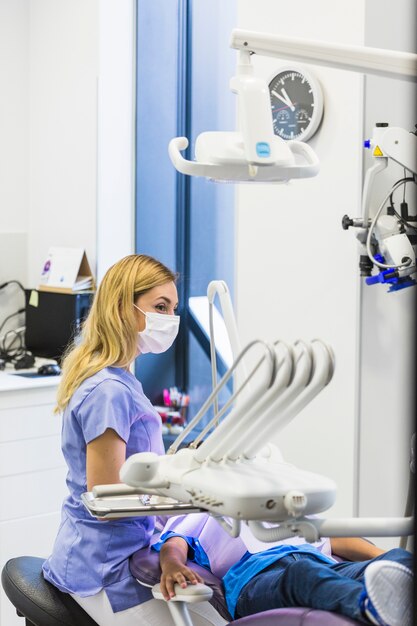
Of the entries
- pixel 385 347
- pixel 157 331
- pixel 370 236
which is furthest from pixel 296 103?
pixel 157 331

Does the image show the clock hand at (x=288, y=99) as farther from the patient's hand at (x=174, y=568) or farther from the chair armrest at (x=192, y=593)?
the chair armrest at (x=192, y=593)

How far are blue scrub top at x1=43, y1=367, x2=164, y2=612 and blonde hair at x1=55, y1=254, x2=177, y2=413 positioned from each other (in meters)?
0.04

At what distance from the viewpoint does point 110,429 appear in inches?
75.3

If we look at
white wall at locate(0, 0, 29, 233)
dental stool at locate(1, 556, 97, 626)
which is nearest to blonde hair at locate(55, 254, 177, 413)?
dental stool at locate(1, 556, 97, 626)

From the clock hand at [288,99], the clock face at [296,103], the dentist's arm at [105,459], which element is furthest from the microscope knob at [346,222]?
the dentist's arm at [105,459]

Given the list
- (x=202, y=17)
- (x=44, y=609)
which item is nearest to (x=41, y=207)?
(x=202, y=17)

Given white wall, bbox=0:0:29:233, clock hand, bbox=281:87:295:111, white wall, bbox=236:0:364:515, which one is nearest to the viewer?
white wall, bbox=236:0:364:515

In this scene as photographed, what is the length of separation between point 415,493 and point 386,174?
1958 millimetres

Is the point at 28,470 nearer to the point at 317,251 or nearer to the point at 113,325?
the point at 317,251

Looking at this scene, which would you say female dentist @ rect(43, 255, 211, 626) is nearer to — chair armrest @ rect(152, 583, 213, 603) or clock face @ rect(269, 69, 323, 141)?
chair armrest @ rect(152, 583, 213, 603)

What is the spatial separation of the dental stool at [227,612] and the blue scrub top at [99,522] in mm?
40

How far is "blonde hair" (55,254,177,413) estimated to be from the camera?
2.04m

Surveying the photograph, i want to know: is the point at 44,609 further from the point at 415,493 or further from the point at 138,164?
the point at 138,164

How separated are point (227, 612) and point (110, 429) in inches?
17.3
